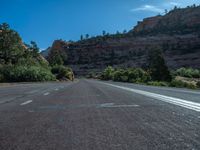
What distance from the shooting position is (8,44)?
79438mm

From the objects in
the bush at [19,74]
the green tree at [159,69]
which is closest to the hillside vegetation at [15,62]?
the bush at [19,74]

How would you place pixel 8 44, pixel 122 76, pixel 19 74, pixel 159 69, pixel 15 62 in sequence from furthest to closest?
pixel 122 76 < pixel 15 62 < pixel 8 44 < pixel 159 69 < pixel 19 74

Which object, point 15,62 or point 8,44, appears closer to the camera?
point 8,44

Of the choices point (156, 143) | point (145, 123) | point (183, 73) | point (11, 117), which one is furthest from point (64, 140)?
point (183, 73)

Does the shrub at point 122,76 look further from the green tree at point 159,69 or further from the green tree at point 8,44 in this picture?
the green tree at point 8,44

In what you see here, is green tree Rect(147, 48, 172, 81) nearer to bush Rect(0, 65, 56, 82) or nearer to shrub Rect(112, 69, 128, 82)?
shrub Rect(112, 69, 128, 82)

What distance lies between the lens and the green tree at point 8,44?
78938 millimetres

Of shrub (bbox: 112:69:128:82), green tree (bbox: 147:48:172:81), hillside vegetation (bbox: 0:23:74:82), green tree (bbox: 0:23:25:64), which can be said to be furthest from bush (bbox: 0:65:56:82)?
shrub (bbox: 112:69:128:82)

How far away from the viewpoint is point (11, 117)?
27.9 ft

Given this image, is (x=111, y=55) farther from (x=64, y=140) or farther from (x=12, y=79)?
(x=64, y=140)

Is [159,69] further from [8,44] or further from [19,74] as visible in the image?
[8,44]

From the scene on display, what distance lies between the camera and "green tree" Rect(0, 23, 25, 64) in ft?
259

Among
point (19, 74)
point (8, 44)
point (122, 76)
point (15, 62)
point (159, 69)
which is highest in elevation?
point (8, 44)

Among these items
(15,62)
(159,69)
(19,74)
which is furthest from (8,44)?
(159,69)
